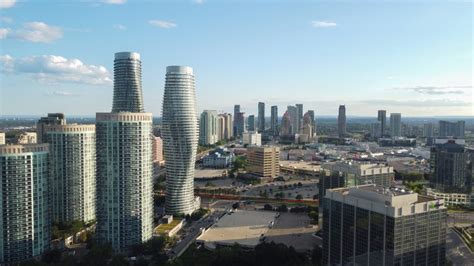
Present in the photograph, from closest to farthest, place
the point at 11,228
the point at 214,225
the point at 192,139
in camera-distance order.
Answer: the point at 11,228 → the point at 214,225 → the point at 192,139

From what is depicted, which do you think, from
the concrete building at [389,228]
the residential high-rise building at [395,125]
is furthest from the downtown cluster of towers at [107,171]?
the residential high-rise building at [395,125]

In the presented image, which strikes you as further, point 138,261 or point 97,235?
point 97,235

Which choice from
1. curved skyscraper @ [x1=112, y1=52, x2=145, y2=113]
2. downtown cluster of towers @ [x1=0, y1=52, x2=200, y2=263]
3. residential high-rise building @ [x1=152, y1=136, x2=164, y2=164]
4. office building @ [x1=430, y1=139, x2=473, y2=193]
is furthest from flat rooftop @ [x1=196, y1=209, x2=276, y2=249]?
residential high-rise building @ [x1=152, y1=136, x2=164, y2=164]

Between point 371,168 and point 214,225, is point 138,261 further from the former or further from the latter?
point 371,168

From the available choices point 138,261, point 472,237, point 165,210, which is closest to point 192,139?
point 165,210

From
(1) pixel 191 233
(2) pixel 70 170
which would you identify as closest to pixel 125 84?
(2) pixel 70 170

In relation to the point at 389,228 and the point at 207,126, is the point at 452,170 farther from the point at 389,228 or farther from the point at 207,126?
the point at 207,126

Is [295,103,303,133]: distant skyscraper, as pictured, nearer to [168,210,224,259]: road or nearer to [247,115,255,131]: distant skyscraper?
[247,115,255,131]: distant skyscraper
